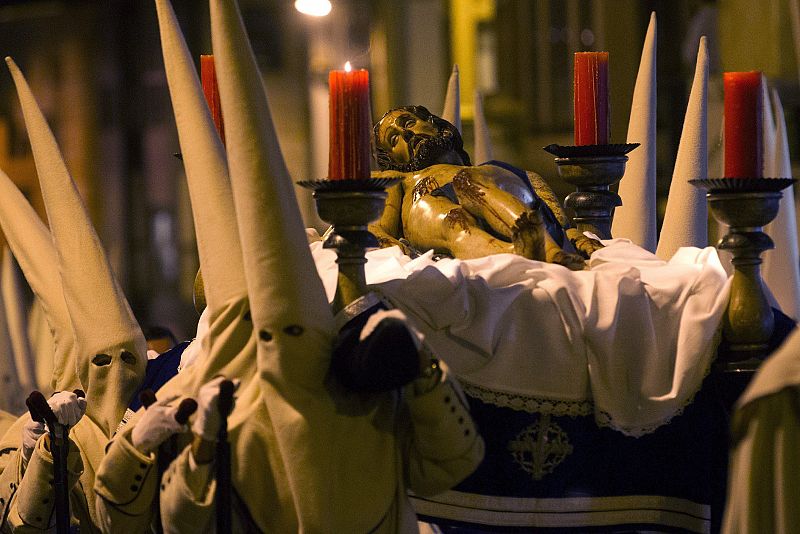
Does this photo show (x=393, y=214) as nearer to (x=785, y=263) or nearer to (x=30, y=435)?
(x=30, y=435)

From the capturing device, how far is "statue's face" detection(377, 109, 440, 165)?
3.15 metres

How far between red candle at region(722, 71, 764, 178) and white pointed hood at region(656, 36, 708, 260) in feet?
2.34

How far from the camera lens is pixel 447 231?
296 cm

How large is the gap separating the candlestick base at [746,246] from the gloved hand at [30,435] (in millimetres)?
1309

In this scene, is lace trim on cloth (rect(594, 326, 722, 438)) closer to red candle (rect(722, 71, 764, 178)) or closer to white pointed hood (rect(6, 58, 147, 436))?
red candle (rect(722, 71, 764, 178))

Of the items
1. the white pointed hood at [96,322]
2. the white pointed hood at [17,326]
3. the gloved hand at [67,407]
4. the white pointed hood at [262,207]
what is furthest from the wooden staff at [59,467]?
the white pointed hood at [17,326]

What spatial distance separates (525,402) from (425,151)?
740 millimetres

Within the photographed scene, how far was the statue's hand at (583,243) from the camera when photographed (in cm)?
299

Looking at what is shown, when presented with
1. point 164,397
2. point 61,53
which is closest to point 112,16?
point 61,53

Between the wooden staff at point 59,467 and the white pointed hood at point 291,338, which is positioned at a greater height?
the white pointed hood at point 291,338

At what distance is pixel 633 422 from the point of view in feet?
8.41

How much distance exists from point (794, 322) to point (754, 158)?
308mm

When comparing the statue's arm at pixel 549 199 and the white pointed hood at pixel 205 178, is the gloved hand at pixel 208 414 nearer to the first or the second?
the white pointed hood at pixel 205 178

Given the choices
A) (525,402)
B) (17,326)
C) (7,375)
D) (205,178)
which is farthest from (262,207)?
(17,326)
